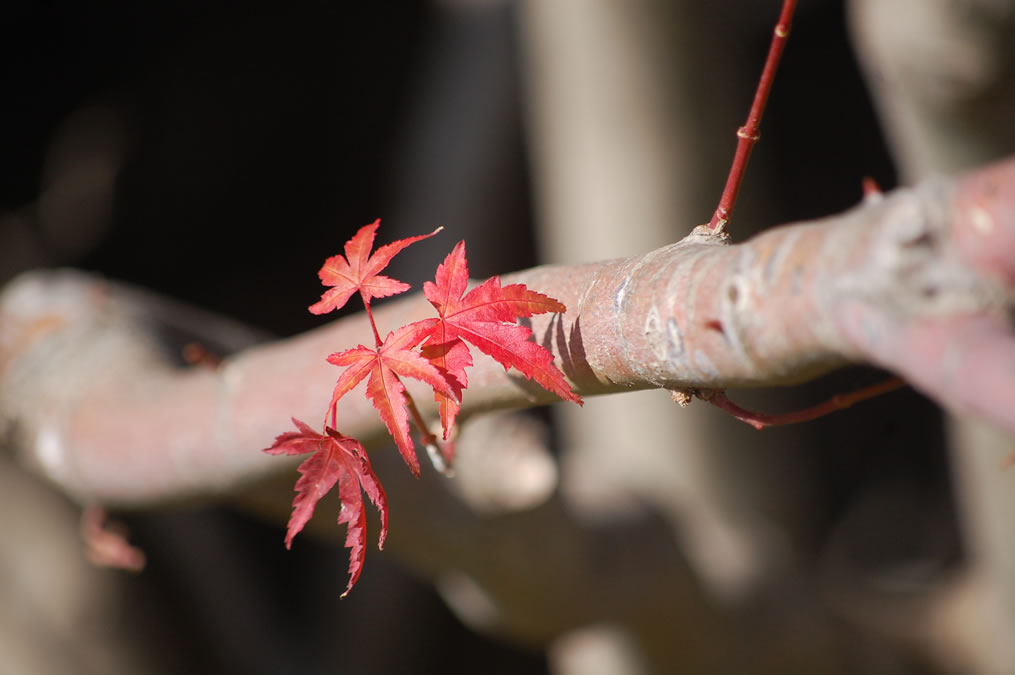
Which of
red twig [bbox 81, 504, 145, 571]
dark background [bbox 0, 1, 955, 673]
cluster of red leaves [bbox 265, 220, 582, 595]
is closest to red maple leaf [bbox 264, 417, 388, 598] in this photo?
cluster of red leaves [bbox 265, 220, 582, 595]

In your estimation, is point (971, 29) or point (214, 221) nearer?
point (971, 29)

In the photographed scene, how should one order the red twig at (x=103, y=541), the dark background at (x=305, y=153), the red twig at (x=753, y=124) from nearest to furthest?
the red twig at (x=753, y=124) → the red twig at (x=103, y=541) → the dark background at (x=305, y=153)

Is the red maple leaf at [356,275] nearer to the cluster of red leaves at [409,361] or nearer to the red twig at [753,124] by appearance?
the cluster of red leaves at [409,361]

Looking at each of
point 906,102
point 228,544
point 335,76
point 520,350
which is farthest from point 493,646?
point 520,350

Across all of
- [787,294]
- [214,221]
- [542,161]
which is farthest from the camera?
[214,221]

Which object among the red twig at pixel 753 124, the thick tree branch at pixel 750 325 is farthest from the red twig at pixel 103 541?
the red twig at pixel 753 124

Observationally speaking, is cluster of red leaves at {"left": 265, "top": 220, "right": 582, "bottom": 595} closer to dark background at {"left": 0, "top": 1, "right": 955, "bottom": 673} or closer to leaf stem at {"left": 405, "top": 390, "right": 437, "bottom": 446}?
leaf stem at {"left": 405, "top": 390, "right": 437, "bottom": 446}

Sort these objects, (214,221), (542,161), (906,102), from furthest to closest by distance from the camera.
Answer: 1. (214,221)
2. (542,161)
3. (906,102)

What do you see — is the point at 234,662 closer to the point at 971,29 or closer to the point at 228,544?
the point at 228,544
